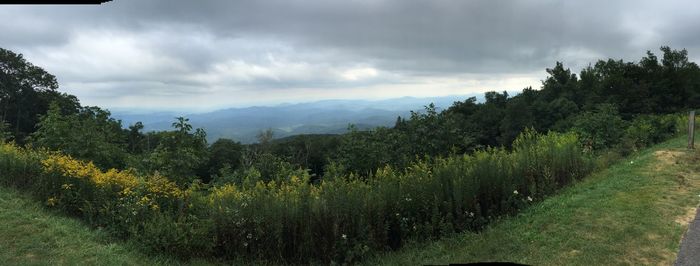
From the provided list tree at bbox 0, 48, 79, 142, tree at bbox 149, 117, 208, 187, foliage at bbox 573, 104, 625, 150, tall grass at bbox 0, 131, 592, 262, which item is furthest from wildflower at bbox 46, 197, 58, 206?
tree at bbox 0, 48, 79, 142

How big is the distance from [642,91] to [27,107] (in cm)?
6954

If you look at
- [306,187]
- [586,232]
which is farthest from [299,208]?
[586,232]

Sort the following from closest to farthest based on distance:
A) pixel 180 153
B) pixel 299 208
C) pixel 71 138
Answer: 1. pixel 299 208
2. pixel 180 153
3. pixel 71 138

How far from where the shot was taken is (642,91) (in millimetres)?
55875

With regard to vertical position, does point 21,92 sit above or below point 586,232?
above

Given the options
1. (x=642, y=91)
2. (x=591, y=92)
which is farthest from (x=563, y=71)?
(x=642, y=91)

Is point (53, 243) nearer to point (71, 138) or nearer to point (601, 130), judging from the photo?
point (71, 138)

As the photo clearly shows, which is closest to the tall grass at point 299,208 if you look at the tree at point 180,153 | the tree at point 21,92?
the tree at point 180,153

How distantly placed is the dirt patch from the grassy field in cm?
1

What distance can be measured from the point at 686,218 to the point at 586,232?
1622 mm

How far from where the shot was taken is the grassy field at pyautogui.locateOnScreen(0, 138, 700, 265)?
492 cm

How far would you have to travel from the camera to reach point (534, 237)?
221 inches

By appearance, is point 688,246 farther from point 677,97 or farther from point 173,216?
point 677,97

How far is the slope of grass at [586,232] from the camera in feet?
16.2
